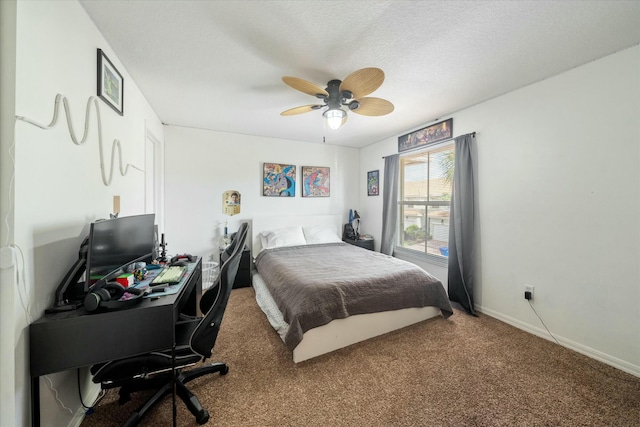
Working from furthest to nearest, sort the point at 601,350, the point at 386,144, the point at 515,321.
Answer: the point at 386,144, the point at 515,321, the point at 601,350

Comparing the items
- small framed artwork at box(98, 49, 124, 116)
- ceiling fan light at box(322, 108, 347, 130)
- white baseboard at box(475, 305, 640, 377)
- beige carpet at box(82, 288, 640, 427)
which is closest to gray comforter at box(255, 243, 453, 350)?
beige carpet at box(82, 288, 640, 427)

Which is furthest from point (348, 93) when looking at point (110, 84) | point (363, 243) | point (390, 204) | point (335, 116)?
point (363, 243)

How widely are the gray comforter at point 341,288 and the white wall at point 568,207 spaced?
0.81 metres

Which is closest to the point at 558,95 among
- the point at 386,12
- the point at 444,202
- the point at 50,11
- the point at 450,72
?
the point at 450,72

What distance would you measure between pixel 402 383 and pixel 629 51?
2894 millimetres

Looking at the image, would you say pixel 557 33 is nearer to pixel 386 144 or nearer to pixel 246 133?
pixel 386 144

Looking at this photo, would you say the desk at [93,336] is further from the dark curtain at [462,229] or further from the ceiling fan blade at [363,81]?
the dark curtain at [462,229]

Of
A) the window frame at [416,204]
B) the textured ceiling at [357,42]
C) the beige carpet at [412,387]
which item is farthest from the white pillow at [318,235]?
the textured ceiling at [357,42]

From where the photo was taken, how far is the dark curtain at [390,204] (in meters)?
3.82

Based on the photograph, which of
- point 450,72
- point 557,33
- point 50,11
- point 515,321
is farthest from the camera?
point 515,321

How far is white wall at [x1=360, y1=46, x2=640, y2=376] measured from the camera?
68.4 inches

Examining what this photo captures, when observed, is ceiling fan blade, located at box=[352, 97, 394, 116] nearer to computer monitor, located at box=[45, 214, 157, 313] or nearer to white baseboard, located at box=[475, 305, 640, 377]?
computer monitor, located at box=[45, 214, 157, 313]

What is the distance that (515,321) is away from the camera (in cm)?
237

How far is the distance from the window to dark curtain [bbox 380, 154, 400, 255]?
0.11 m
